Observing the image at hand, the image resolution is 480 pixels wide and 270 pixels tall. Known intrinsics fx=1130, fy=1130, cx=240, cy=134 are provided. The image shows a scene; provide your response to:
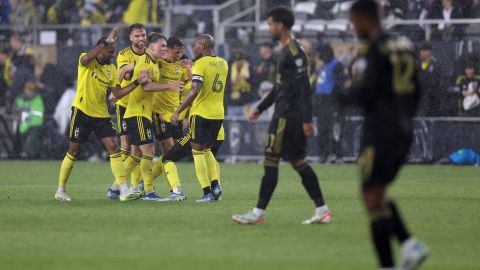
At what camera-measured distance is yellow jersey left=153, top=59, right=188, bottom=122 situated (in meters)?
17.5

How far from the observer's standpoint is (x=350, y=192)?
18656 millimetres

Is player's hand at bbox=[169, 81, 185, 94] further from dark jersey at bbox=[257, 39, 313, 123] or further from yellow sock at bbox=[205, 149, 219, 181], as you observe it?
dark jersey at bbox=[257, 39, 313, 123]

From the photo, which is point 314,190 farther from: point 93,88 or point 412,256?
point 93,88

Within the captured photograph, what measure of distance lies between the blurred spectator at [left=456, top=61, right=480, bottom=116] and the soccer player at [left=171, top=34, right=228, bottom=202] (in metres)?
11.4

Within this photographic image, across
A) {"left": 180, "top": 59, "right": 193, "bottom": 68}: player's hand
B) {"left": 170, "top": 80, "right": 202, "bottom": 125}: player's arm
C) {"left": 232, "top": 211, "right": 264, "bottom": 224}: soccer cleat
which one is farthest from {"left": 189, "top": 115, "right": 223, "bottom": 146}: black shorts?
{"left": 232, "top": 211, "right": 264, "bottom": 224}: soccer cleat

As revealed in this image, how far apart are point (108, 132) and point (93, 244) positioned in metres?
5.74

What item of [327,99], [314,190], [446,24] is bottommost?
[327,99]

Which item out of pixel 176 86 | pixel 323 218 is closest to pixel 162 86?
pixel 176 86

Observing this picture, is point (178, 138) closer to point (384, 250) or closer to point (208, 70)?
point (208, 70)

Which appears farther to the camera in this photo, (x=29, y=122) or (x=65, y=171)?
(x=29, y=122)

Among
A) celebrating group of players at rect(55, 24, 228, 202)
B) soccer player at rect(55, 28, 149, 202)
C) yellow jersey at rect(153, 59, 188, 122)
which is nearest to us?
celebrating group of players at rect(55, 24, 228, 202)

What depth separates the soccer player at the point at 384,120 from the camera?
28.8 feet

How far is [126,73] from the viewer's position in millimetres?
16938

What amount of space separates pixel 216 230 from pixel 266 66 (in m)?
16.0
